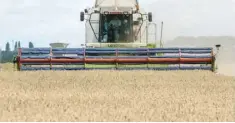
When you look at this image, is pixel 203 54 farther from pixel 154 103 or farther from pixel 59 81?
pixel 154 103

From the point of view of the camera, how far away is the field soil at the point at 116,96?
7.53 metres

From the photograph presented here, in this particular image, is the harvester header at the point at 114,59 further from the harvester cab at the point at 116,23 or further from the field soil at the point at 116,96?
the harvester cab at the point at 116,23

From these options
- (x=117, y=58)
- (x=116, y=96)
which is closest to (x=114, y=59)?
(x=117, y=58)

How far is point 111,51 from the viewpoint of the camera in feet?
54.0

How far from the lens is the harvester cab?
18.5 meters

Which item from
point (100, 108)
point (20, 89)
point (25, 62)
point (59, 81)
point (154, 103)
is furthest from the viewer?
point (25, 62)

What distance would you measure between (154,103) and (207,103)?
2.98ft

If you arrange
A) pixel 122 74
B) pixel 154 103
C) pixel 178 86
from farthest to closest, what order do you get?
1. pixel 122 74
2. pixel 178 86
3. pixel 154 103

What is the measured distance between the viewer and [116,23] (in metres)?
18.6

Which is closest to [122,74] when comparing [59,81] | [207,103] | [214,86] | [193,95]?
[59,81]

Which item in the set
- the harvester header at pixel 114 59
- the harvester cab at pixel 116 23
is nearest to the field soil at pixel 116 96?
the harvester header at pixel 114 59

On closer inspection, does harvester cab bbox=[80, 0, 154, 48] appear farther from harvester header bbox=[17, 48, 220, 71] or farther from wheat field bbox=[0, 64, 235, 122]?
wheat field bbox=[0, 64, 235, 122]

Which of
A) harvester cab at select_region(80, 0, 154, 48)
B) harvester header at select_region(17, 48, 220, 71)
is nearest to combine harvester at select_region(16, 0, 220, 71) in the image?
harvester header at select_region(17, 48, 220, 71)

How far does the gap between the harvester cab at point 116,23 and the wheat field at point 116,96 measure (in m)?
3.62
